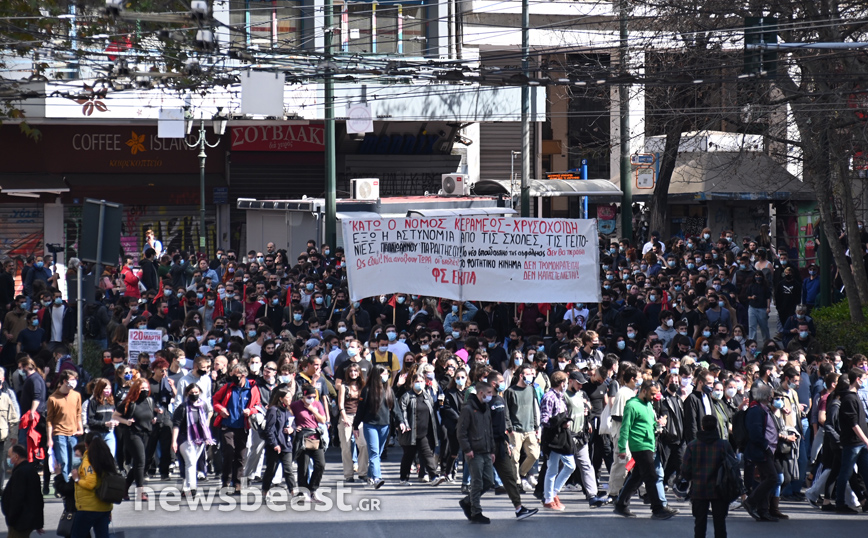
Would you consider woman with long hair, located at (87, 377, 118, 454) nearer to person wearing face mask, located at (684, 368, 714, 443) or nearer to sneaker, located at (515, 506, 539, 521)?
sneaker, located at (515, 506, 539, 521)

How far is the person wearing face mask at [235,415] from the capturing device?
1264 cm

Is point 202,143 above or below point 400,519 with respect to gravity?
above

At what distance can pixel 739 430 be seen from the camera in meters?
11.6

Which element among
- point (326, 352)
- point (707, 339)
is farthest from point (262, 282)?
point (707, 339)

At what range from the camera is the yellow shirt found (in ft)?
31.1

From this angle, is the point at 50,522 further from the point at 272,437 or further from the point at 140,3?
the point at 140,3

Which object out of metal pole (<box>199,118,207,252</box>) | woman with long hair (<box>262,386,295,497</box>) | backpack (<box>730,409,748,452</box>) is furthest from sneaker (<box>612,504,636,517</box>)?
metal pole (<box>199,118,207,252</box>)

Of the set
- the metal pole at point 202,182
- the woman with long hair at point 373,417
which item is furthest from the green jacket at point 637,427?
the metal pole at point 202,182

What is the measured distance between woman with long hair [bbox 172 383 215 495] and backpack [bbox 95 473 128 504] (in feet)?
10.7

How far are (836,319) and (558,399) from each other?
8992 millimetres

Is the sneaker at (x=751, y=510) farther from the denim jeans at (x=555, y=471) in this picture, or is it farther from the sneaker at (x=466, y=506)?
the sneaker at (x=466, y=506)

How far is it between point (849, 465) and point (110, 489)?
→ 7.27m

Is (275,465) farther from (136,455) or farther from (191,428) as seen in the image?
(136,455)

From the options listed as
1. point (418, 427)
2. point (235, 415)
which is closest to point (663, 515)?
point (418, 427)
